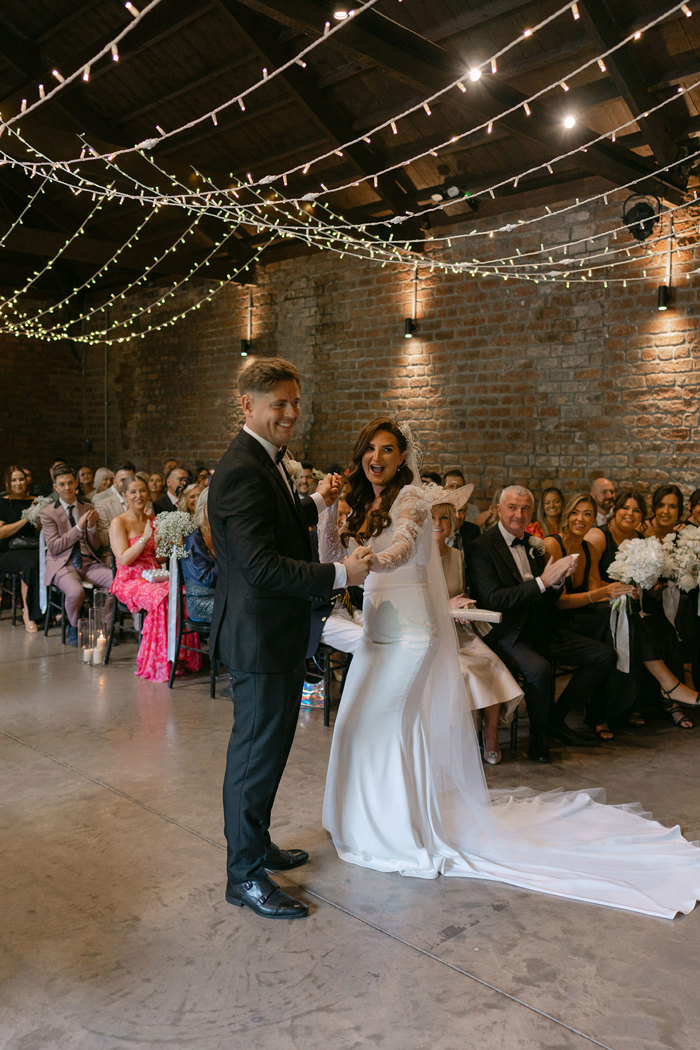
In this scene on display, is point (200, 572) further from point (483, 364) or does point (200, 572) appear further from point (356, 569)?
point (483, 364)

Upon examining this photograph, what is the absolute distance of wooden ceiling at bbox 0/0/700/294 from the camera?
5773mm

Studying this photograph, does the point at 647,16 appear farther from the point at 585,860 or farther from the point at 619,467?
the point at 585,860

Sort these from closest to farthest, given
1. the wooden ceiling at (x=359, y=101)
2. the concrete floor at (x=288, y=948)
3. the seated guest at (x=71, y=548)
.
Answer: the concrete floor at (x=288, y=948) → the wooden ceiling at (x=359, y=101) → the seated guest at (x=71, y=548)

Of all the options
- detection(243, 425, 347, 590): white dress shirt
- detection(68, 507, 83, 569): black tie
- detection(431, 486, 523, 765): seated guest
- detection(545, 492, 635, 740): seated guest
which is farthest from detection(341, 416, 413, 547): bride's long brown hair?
detection(68, 507, 83, 569): black tie

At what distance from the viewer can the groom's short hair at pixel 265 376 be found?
259 cm

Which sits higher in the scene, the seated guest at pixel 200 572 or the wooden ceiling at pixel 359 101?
the wooden ceiling at pixel 359 101

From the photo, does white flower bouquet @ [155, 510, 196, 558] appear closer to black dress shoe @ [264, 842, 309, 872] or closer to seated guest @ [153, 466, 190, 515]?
seated guest @ [153, 466, 190, 515]

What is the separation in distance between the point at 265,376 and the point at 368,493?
2.97 ft

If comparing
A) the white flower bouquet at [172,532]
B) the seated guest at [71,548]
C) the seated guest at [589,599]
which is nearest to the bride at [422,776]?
the seated guest at [589,599]

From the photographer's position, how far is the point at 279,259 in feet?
33.7

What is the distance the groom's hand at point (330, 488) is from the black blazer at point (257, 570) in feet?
1.10

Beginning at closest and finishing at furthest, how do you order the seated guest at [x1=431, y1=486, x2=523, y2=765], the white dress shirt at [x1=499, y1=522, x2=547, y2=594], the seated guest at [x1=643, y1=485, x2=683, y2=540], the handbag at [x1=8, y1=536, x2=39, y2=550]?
the seated guest at [x1=431, y1=486, x2=523, y2=765]
the white dress shirt at [x1=499, y1=522, x2=547, y2=594]
the seated guest at [x1=643, y1=485, x2=683, y2=540]
the handbag at [x1=8, y1=536, x2=39, y2=550]

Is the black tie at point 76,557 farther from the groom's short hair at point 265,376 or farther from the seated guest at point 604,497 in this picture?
the groom's short hair at point 265,376

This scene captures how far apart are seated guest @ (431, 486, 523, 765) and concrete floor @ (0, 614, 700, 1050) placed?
373 mm
